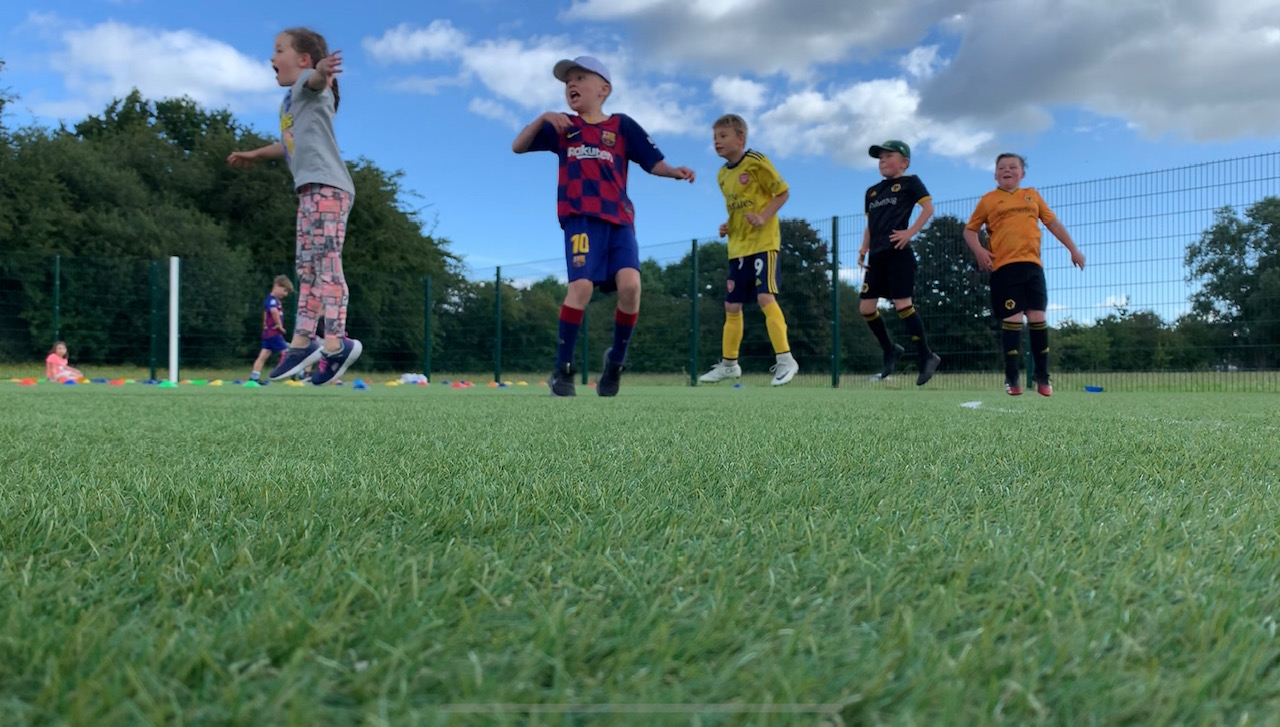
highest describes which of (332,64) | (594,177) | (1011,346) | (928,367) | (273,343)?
(332,64)

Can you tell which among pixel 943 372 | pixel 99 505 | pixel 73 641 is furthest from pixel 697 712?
pixel 943 372

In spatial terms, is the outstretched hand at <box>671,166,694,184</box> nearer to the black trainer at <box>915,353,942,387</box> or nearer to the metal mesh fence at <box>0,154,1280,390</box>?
the black trainer at <box>915,353,942,387</box>

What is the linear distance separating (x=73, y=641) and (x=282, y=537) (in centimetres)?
34

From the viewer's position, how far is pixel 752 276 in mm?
5602

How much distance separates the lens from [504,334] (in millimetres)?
15703

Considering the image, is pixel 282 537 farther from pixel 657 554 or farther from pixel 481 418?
pixel 481 418

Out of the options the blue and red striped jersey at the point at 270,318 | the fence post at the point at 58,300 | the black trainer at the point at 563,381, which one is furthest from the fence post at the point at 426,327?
the black trainer at the point at 563,381

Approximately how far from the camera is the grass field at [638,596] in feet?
1.68

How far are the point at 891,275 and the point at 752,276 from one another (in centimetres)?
137

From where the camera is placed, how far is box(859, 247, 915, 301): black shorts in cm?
629

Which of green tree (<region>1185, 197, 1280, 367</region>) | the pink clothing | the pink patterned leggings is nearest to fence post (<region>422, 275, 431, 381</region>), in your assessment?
the pink clothing

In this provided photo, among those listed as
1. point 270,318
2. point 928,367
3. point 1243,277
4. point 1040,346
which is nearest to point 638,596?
point 928,367

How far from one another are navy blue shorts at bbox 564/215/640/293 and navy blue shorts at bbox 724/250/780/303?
1.20 m

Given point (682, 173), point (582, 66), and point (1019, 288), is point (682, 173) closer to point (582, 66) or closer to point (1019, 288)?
point (582, 66)
